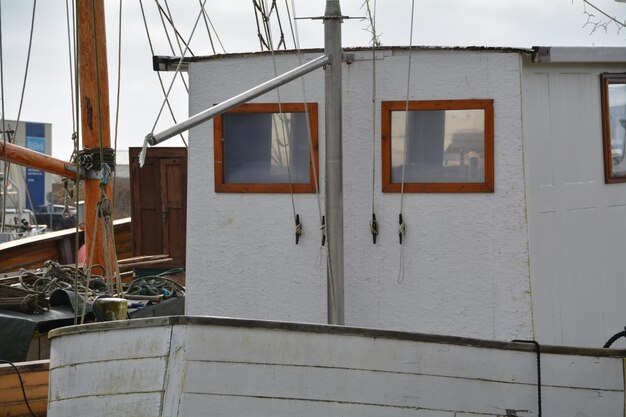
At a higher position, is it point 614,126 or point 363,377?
point 614,126

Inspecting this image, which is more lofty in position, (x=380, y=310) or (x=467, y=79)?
(x=467, y=79)

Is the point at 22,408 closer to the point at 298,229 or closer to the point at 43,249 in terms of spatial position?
the point at 298,229

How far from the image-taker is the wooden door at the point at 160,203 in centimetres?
1391

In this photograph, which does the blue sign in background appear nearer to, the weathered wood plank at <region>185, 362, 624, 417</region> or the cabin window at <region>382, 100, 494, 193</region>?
the cabin window at <region>382, 100, 494, 193</region>

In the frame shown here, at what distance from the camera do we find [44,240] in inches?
577

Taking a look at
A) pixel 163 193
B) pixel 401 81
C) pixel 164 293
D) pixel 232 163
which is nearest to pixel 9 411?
pixel 164 293

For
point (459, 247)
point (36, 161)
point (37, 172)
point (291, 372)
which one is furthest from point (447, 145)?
point (37, 172)

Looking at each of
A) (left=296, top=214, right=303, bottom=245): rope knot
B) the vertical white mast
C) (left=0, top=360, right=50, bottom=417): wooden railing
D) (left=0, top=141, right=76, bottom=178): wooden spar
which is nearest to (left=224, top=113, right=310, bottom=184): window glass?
(left=296, top=214, right=303, bottom=245): rope knot

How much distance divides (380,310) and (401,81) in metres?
1.52

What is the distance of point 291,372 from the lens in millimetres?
5863

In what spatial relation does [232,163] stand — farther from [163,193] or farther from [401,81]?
[163,193]

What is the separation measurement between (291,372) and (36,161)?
6.60 meters

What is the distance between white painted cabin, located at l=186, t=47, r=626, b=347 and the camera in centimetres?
719

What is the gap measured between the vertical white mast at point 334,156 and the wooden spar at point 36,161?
5.55m
